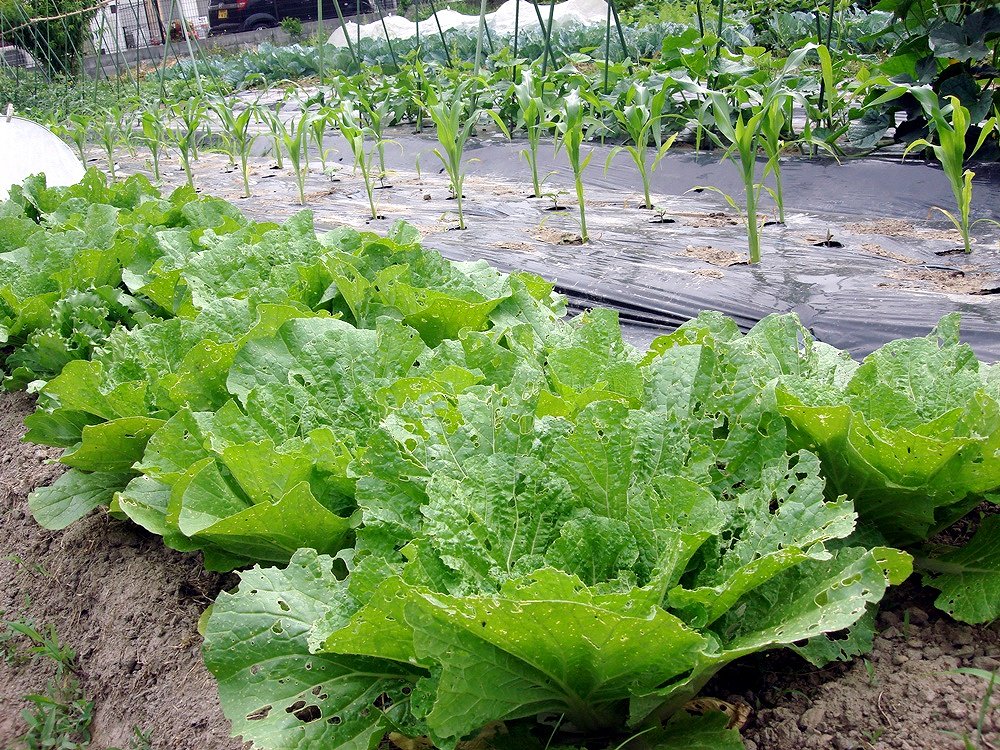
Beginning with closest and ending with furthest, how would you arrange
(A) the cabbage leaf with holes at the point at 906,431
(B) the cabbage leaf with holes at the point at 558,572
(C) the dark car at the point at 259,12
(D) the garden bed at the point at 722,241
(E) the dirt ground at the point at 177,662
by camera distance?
(B) the cabbage leaf with holes at the point at 558,572
(E) the dirt ground at the point at 177,662
(A) the cabbage leaf with holes at the point at 906,431
(D) the garden bed at the point at 722,241
(C) the dark car at the point at 259,12

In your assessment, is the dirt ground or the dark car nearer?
the dirt ground

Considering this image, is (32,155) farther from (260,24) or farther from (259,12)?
(260,24)

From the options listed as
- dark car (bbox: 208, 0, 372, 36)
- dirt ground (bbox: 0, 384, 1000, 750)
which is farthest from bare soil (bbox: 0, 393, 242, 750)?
dark car (bbox: 208, 0, 372, 36)

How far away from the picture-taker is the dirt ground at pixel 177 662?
48.8 inches

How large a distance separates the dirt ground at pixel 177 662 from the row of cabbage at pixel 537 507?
0.24ft

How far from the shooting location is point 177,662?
185 cm

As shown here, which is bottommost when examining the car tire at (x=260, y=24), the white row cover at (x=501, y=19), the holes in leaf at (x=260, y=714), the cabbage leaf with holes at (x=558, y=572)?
the holes in leaf at (x=260, y=714)

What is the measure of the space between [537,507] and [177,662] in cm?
99

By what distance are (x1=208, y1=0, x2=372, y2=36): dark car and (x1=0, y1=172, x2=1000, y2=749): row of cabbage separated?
26855 millimetres

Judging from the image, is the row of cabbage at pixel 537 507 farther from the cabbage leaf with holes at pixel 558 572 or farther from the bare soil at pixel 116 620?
the bare soil at pixel 116 620

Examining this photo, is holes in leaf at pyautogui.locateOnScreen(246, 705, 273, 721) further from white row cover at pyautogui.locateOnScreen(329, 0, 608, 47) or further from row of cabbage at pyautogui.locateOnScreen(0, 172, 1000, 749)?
white row cover at pyautogui.locateOnScreen(329, 0, 608, 47)

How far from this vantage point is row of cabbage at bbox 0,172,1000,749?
1.13 meters

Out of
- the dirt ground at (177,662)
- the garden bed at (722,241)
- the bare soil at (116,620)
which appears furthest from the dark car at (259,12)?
the bare soil at (116,620)

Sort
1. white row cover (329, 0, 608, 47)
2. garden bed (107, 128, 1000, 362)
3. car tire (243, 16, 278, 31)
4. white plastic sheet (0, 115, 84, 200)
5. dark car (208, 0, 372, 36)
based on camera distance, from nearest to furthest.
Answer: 1. garden bed (107, 128, 1000, 362)
2. white plastic sheet (0, 115, 84, 200)
3. white row cover (329, 0, 608, 47)
4. dark car (208, 0, 372, 36)
5. car tire (243, 16, 278, 31)
